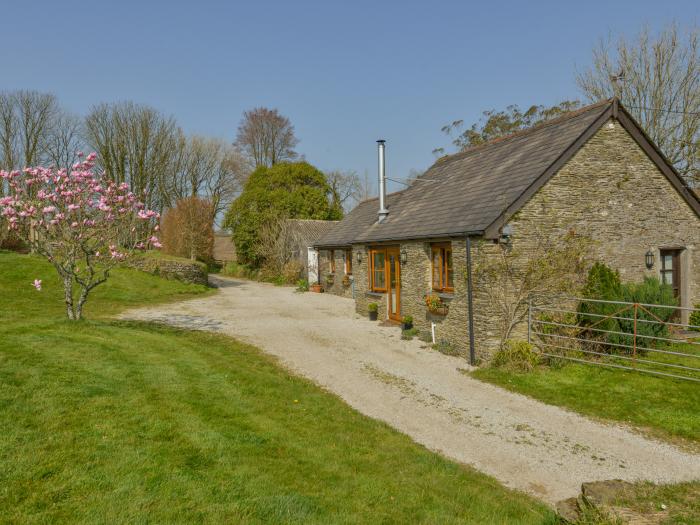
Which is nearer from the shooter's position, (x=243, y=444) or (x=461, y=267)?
(x=243, y=444)

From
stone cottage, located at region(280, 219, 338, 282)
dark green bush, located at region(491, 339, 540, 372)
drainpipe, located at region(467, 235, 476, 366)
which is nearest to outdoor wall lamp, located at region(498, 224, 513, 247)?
drainpipe, located at region(467, 235, 476, 366)

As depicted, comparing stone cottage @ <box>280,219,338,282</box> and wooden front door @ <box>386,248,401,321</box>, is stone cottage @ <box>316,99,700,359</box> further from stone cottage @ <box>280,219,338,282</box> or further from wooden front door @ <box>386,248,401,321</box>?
stone cottage @ <box>280,219,338,282</box>

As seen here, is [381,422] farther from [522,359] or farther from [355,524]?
[522,359]

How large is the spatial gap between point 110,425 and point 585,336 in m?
10.5

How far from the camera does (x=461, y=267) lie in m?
11.7

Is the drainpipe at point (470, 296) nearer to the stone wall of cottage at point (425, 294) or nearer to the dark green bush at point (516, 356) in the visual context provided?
the stone wall of cottage at point (425, 294)

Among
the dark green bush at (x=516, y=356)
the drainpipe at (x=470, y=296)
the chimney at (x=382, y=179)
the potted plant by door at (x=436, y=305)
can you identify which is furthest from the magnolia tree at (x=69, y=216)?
the dark green bush at (x=516, y=356)

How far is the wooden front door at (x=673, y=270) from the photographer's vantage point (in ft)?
43.2

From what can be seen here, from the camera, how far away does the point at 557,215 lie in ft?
37.4

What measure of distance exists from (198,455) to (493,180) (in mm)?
11039

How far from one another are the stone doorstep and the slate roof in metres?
6.92

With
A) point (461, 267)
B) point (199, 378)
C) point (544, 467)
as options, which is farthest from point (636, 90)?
point (199, 378)

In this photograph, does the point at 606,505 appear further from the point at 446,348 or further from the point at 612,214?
the point at 612,214

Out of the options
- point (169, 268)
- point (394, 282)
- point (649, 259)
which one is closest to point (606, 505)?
point (649, 259)
